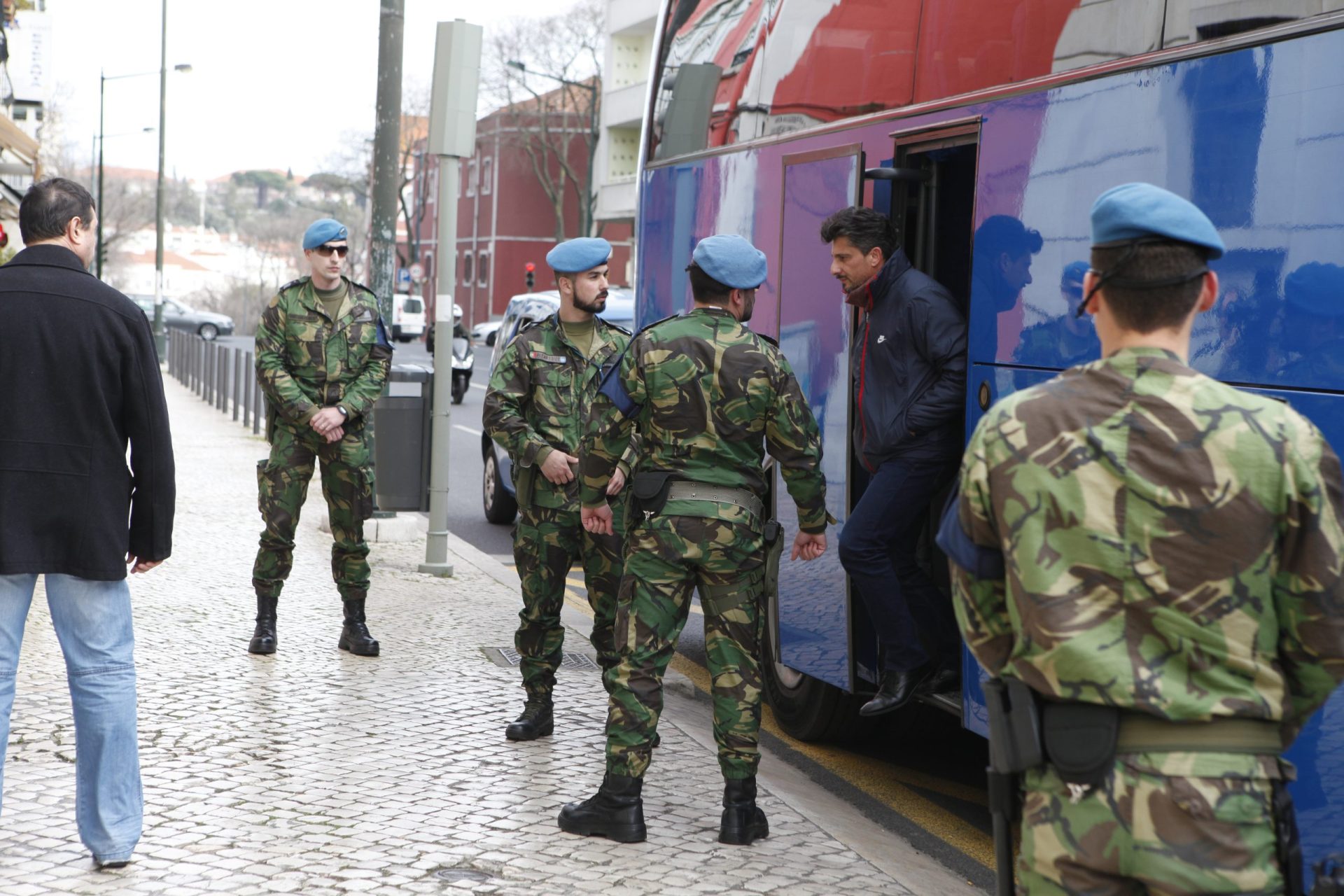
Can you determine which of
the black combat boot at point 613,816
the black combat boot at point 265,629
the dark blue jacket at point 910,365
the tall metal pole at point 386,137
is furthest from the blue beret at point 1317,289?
the tall metal pole at point 386,137

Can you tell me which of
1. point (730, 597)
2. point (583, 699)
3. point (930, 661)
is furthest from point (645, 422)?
point (583, 699)

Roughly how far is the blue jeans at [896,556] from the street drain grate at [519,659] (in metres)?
2.20

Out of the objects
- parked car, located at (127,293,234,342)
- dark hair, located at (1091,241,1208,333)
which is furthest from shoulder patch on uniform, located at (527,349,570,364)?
parked car, located at (127,293,234,342)

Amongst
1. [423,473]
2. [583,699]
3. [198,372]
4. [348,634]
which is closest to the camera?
[583,699]

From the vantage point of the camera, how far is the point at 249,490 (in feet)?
47.5

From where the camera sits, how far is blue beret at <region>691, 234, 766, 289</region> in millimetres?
4883

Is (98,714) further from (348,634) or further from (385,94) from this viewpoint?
(385,94)

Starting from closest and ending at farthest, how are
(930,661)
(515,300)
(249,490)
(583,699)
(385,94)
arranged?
1. (930,661)
2. (583,699)
3. (385,94)
4. (249,490)
5. (515,300)

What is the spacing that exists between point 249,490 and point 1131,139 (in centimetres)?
1143

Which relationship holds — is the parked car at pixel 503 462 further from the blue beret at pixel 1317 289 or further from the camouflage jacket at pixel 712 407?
the blue beret at pixel 1317 289

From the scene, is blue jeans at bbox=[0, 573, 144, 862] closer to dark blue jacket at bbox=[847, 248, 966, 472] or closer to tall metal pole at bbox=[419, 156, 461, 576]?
dark blue jacket at bbox=[847, 248, 966, 472]

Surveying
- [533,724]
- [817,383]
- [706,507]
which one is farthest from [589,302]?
[533,724]

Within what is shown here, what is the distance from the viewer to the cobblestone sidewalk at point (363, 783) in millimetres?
4449

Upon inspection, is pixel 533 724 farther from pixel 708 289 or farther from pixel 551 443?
pixel 708 289
